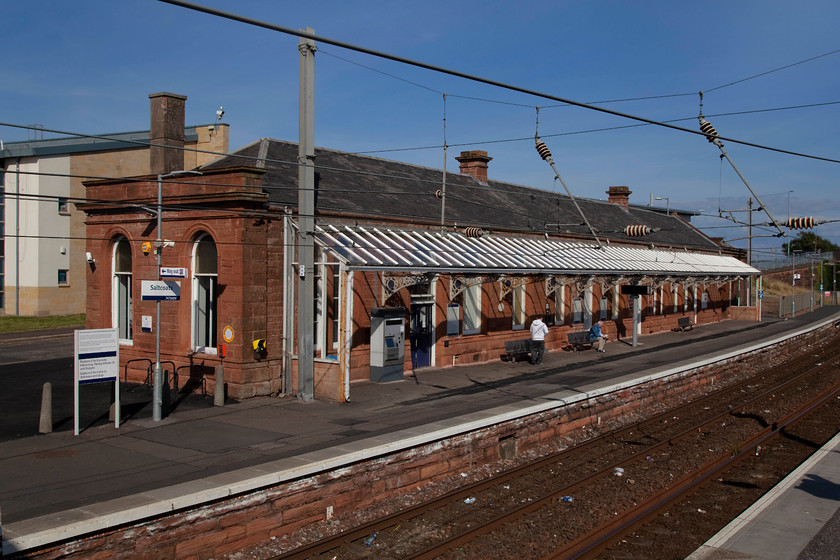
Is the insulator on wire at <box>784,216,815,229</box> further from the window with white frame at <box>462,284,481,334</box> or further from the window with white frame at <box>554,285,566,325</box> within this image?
the window with white frame at <box>554,285,566,325</box>

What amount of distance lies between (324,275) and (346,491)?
7.88m

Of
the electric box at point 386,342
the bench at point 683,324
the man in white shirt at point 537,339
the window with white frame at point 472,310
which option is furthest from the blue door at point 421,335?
the bench at point 683,324

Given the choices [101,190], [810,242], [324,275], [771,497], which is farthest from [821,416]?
[810,242]

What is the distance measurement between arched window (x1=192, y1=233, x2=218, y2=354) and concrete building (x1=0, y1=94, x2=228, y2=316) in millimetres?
23378

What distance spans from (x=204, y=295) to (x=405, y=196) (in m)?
8.21

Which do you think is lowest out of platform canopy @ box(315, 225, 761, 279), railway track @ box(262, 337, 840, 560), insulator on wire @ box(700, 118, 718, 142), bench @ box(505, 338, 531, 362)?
railway track @ box(262, 337, 840, 560)

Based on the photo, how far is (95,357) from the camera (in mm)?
12680

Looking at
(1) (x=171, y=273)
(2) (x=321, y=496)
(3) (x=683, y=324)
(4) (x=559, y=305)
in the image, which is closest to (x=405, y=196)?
(4) (x=559, y=305)

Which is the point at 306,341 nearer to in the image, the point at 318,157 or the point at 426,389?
the point at 426,389

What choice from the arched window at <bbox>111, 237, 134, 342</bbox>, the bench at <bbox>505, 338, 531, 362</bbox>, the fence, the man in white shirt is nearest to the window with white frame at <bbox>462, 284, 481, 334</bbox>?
the bench at <bbox>505, 338, 531, 362</bbox>

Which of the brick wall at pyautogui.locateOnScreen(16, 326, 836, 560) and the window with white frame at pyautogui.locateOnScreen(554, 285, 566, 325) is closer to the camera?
the brick wall at pyautogui.locateOnScreen(16, 326, 836, 560)

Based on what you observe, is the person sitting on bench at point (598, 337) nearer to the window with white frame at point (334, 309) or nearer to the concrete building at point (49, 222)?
the window with white frame at point (334, 309)

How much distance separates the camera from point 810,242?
100 meters

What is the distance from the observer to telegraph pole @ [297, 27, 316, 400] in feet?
51.1
